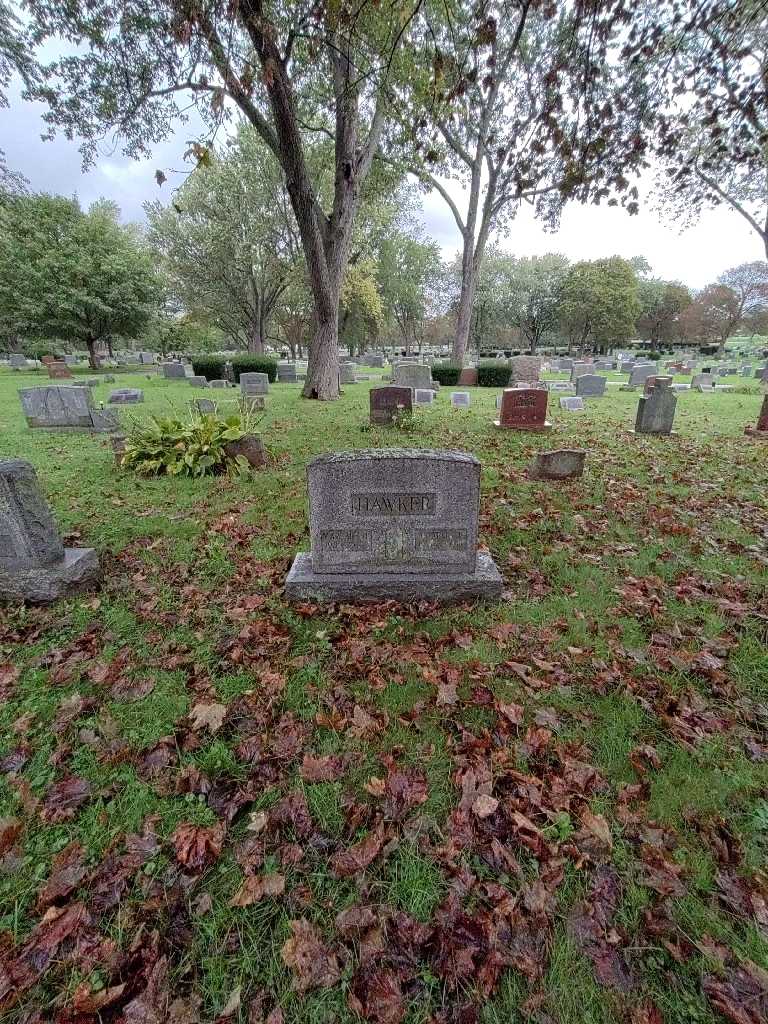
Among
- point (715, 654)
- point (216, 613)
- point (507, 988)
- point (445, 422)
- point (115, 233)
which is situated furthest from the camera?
point (115, 233)

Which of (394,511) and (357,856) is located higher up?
(394,511)

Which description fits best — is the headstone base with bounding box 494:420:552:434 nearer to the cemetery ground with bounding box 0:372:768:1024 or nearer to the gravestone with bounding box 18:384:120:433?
the cemetery ground with bounding box 0:372:768:1024

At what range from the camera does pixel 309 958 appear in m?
1.60

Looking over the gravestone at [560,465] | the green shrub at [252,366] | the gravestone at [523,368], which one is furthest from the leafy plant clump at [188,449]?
the gravestone at [523,368]

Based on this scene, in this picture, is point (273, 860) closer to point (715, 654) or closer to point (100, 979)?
point (100, 979)

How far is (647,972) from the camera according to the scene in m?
1.54

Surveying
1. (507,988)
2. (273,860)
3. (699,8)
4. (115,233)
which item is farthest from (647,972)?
(115,233)

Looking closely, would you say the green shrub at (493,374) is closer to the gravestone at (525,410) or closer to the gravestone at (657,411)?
the gravestone at (525,410)

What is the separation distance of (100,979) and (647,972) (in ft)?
6.31

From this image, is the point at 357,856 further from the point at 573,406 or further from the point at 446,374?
the point at 446,374

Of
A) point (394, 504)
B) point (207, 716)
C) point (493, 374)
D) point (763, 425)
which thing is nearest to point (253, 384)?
point (493, 374)

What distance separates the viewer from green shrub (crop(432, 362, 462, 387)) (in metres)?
23.5

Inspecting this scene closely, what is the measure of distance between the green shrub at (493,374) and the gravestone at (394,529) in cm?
2179

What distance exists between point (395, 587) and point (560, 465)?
4008 mm
